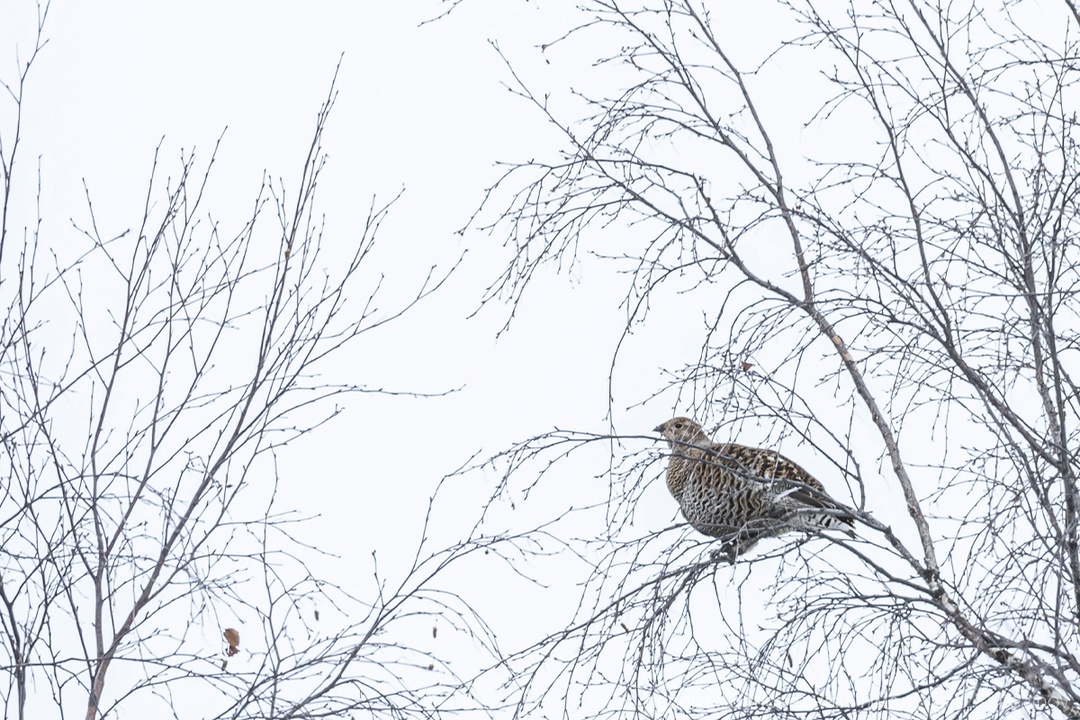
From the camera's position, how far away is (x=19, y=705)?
15.1 ft

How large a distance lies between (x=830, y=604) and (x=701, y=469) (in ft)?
7.05

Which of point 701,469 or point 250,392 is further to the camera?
point 701,469

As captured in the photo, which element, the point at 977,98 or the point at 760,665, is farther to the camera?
the point at 977,98

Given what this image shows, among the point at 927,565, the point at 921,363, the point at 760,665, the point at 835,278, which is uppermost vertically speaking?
the point at 835,278

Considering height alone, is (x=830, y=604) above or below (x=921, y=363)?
below

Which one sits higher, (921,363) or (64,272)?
(64,272)

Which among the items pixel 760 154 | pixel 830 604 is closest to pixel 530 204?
pixel 760 154

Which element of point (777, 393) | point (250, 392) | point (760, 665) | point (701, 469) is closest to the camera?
point (760, 665)

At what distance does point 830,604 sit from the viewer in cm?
447

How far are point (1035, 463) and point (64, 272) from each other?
3.58 m

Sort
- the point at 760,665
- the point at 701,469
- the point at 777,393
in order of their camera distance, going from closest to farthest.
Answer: the point at 760,665
the point at 777,393
the point at 701,469

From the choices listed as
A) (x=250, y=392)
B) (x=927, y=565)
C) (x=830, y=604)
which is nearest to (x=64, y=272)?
(x=250, y=392)

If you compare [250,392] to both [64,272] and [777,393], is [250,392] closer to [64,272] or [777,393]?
[64,272]

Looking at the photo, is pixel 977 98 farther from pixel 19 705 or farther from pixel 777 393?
pixel 19 705
